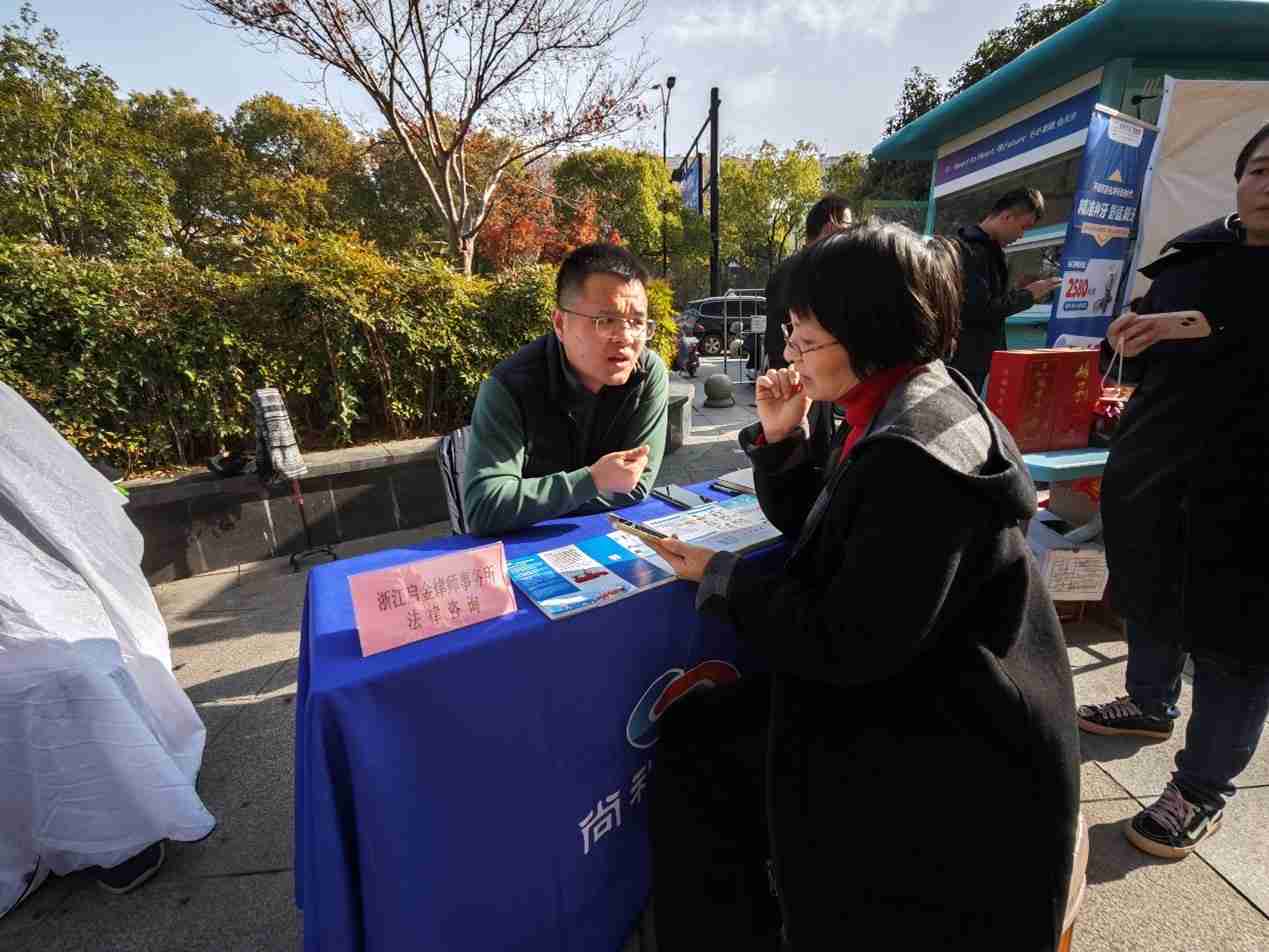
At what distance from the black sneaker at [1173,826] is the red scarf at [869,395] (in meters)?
1.67

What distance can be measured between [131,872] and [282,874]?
0.42m

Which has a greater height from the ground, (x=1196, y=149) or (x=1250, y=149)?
(x=1196, y=149)

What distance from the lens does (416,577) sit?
3.66 ft

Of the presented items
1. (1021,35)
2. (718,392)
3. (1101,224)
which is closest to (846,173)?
(1021,35)

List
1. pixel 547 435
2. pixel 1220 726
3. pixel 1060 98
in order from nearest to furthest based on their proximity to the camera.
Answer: pixel 1220 726 → pixel 547 435 → pixel 1060 98

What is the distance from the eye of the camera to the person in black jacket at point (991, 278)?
11.3 ft

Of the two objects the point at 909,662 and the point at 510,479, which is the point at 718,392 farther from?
the point at 909,662

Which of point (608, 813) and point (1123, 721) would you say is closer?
point (608, 813)

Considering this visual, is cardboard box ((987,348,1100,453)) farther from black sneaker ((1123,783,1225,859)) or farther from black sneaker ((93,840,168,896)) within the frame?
black sneaker ((93,840,168,896))

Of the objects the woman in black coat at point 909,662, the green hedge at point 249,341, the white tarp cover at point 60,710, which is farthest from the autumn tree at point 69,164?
the woman in black coat at point 909,662

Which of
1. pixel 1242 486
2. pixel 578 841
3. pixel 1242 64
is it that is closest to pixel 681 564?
pixel 578 841

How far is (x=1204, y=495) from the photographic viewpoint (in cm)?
158

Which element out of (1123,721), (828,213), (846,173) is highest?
(846,173)

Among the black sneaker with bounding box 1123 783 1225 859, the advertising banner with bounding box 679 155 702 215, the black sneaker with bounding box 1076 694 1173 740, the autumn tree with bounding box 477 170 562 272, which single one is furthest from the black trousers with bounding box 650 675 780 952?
the autumn tree with bounding box 477 170 562 272
